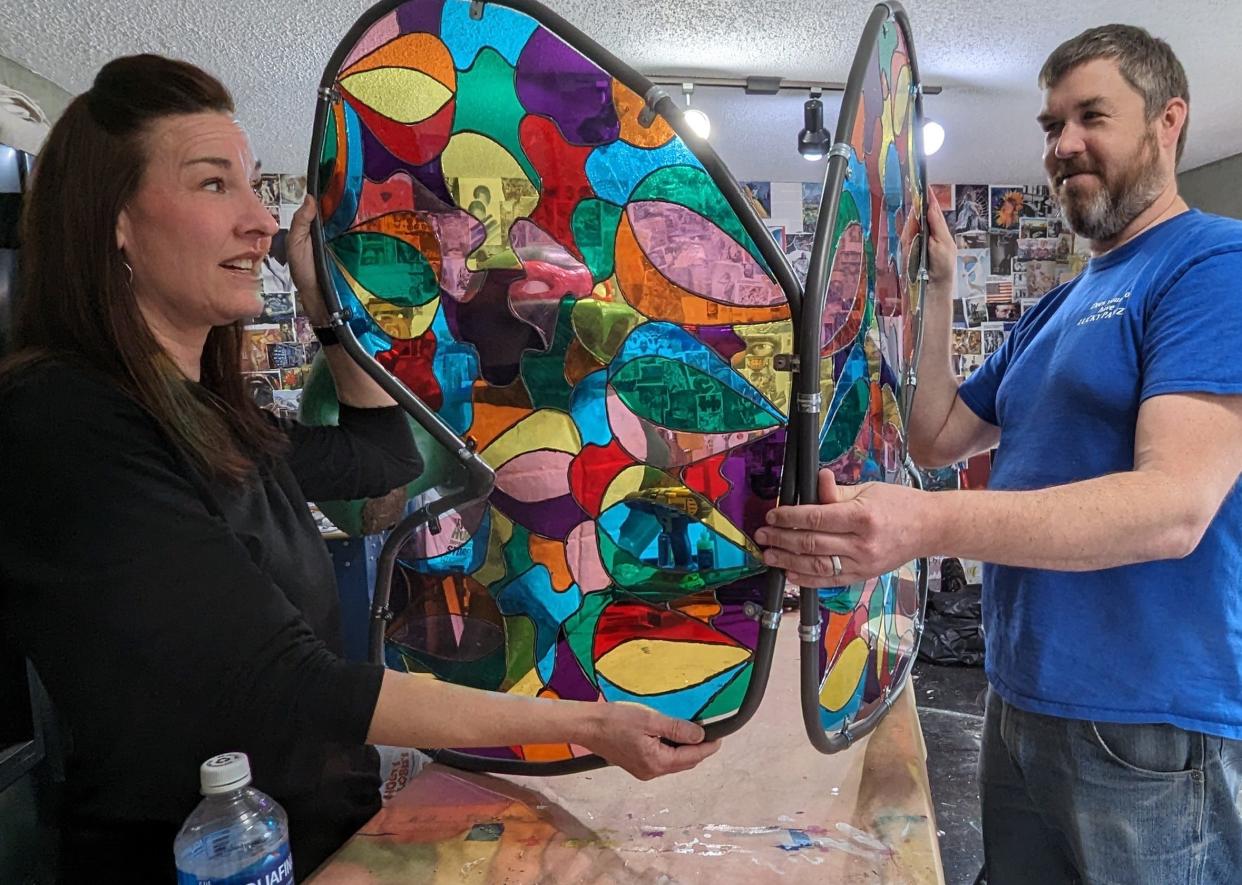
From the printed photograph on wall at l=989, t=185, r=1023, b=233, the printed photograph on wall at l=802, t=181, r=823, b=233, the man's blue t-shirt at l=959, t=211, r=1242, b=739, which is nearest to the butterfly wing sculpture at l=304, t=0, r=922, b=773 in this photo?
the man's blue t-shirt at l=959, t=211, r=1242, b=739

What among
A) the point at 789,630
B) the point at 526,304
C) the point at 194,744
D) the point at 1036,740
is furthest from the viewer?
the point at 789,630

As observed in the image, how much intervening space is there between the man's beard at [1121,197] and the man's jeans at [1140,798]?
0.60 m

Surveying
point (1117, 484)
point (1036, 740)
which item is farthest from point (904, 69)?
point (1036, 740)

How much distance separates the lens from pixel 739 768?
36.9 inches

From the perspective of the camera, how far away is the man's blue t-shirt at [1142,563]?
2.60ft

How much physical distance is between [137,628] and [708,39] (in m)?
Result: 2.01

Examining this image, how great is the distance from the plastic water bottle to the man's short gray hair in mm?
1203

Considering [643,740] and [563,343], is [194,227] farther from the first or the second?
[643,740]

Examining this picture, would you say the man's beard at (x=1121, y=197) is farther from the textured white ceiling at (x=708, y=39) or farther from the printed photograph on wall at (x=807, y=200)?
the printed photograph on wall at (x=807, y=200)

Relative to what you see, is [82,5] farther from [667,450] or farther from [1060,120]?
[1060,120]

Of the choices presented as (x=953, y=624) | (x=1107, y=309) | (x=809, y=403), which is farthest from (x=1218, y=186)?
(x=809, y=403)

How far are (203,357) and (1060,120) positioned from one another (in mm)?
1102

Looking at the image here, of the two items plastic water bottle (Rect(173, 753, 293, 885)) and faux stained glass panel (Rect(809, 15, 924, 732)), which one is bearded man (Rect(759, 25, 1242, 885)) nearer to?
faux stained glass panel (Rect(809, 15, 924, 732))

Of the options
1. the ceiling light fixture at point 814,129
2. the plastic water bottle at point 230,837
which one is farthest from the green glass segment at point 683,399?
the ceiling light fixture at point 814,129
